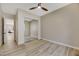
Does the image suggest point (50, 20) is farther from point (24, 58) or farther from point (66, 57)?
Result: point (24, 58)

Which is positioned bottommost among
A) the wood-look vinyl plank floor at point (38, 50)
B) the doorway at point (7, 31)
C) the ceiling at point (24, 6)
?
the wood-look vinyl plank floor at point (38, 50)

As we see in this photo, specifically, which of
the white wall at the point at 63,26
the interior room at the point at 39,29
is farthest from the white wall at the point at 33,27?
→ the white wall at the point at 63,26

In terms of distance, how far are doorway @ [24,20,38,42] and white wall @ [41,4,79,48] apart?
16 cm

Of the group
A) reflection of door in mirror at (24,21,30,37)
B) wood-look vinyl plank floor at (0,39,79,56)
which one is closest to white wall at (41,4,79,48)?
wood-look vinyl plank floor at (0,39,79,56)

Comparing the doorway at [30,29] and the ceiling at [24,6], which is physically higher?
the ceiling at [24,6]

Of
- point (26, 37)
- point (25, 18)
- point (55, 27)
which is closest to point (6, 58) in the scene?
point (26, 37)

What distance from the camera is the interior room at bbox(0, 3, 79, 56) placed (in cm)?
162

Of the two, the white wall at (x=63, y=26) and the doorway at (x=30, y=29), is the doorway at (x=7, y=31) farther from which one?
the white wall at (x=63, y=26)

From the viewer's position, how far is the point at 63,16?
1.78 metres

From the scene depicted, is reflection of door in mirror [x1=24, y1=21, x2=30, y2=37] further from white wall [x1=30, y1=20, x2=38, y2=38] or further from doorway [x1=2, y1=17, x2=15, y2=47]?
doorway [x1=2, y1=17, x2=15, y2=47]

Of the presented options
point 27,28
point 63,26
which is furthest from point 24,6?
point 63,26

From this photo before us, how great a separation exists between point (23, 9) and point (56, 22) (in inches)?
29.7

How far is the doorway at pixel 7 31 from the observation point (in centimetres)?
169

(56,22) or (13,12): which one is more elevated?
(13,12)
